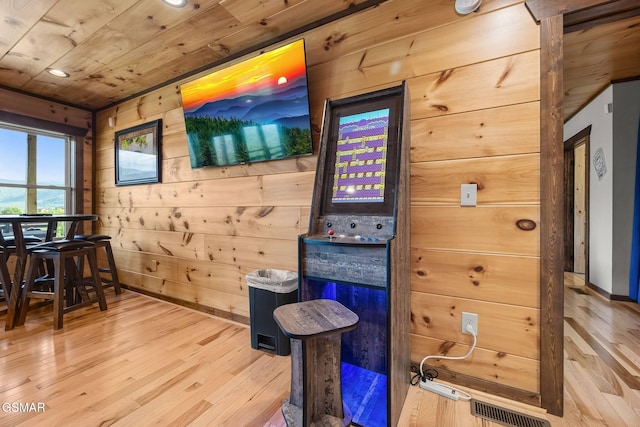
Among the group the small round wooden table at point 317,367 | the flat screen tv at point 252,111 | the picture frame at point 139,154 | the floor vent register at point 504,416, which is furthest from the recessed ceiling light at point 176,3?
the floor vent register at point 504,416

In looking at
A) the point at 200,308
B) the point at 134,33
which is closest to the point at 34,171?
the point at 134,33

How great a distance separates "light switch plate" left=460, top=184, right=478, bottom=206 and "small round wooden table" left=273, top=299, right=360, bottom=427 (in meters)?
0.90

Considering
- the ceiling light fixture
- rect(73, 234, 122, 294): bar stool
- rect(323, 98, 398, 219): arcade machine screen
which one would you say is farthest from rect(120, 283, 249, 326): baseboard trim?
the ceiling light fixture

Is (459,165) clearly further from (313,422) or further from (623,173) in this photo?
(623,173)

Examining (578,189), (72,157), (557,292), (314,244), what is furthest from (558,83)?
(72,157)

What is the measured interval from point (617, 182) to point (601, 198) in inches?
13.6

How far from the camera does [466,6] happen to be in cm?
150

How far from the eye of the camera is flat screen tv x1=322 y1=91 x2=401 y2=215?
1465 mm

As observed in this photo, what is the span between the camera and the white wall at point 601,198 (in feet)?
10.4

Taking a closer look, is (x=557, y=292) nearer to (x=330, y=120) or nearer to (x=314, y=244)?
(x=314, y=244)

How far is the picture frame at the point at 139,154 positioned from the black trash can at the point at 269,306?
190 centimetres

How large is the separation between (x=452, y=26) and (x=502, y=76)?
413 millimetres

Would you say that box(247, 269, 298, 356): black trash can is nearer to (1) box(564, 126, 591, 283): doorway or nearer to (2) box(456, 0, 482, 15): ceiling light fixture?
(2) box(456, 0, 482, 15): ceiling light fixture

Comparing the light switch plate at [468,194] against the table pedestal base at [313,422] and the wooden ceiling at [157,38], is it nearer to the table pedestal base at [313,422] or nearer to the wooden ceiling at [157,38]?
the table pedestal base at [313,422]
